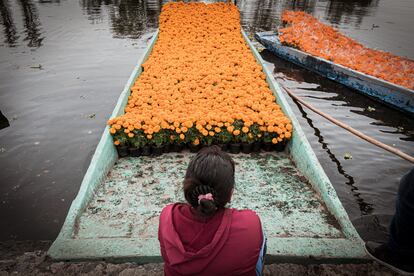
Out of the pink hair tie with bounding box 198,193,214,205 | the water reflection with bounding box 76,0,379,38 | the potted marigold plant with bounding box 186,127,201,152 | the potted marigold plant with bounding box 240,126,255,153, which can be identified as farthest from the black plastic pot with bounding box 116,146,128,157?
the water reflection with bounding box 76,0,379,38

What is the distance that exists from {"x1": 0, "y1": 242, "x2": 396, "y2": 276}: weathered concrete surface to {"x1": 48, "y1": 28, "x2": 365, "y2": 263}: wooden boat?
0.07 meters

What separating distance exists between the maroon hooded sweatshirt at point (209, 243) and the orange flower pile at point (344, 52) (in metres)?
8.46

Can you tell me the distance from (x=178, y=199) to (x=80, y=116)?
16.4 ft

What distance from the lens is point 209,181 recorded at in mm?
1689

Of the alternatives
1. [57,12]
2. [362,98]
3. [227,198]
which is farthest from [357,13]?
[227,198]

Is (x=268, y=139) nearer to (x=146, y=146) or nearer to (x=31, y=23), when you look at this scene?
(x=146, y=146)

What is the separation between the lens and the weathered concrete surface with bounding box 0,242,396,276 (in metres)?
2.84

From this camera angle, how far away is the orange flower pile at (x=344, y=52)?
8852 mm

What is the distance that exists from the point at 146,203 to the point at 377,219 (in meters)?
3.49

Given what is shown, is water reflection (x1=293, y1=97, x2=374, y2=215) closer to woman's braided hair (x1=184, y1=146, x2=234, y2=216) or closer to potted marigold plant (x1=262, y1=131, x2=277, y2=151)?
potted marigold plant (x1=262, y1=131, x2=277, y2=151)

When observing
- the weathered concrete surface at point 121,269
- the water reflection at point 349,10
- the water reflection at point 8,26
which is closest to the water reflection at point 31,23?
the water reflection at point 8,26

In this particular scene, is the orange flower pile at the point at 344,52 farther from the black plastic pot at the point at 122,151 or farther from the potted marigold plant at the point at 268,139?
the black plastic pot at the point at 122,151

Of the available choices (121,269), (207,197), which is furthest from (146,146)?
(207,197)

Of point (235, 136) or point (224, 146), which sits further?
point (224, 146)
